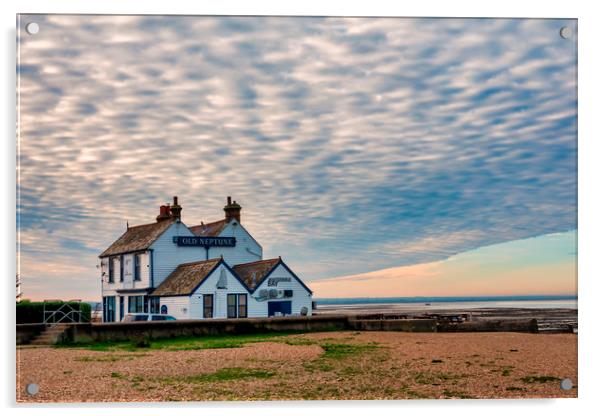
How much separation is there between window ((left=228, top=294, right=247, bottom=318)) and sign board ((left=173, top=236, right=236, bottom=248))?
5.28 feet

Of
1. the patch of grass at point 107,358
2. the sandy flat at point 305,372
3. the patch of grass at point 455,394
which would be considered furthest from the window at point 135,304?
the patch of grass at point 455,394

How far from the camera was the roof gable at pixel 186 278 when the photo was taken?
21.8 meters

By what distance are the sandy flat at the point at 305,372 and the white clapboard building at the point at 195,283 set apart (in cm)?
606

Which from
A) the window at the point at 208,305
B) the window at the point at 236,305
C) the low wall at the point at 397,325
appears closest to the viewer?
the low wall at the point at 397,325

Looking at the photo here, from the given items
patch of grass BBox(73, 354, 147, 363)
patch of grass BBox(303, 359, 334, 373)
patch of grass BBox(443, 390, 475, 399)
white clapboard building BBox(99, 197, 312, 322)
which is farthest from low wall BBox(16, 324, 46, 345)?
patch of grass BBox(443, 390, 475, 399)

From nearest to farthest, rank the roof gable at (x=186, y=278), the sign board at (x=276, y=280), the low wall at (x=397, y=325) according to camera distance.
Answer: the sign board at (x=276, y=280), the low wall at (x=397, y=325), the roof gable at (x=186, y=278)

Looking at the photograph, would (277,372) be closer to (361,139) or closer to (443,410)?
(443,410)

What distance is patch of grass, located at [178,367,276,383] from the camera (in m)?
12.0

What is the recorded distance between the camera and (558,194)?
11969 millimetres

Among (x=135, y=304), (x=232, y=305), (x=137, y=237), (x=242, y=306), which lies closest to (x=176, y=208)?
(x=137, y=237)

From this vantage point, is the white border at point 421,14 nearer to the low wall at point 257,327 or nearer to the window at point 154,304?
the low wall at point 257,327

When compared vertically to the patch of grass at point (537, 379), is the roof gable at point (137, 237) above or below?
above
